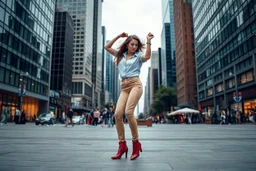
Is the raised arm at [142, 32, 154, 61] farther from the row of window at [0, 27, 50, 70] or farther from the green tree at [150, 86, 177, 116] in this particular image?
the green tree at [150, 86, 177, 116]

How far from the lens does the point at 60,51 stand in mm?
79000

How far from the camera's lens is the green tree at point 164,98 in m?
81.6

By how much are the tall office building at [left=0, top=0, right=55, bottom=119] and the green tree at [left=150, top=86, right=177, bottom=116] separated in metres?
43.5

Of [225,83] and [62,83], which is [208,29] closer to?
[225,83]

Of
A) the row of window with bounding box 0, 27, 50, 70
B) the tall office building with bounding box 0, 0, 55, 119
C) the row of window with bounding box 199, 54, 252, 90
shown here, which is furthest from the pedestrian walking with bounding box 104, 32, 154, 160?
the row of window with bounding box 0, 27, 50, 70

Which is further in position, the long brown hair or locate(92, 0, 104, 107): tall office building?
locate(92, 0, 104, 107): tall office building

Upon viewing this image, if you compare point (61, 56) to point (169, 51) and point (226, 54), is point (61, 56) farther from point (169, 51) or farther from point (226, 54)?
point (169, 51)

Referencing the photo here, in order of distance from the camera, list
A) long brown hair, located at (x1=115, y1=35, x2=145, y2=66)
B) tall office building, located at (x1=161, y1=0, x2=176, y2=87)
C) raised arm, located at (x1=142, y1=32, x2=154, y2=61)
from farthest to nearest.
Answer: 1. tall office building, located at (x1=161, y1=0, x2=176, y2=87)
2. long brown hair, located at (x1=115, y1=35, x2=145, y2=66)
3. raised arm, located at (x1=142, y1=32, x2=154, y2=61)

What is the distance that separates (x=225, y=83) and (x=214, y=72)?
6646mm

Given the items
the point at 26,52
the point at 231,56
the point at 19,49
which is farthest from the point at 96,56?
the point at 231,56

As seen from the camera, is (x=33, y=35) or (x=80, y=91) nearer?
(x=33, y=35)

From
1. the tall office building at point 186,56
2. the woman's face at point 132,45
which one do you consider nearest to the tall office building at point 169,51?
the tall office building at point 186,56

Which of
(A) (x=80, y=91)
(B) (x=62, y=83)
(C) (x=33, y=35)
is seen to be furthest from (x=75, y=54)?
(C) (x=33, y=35)

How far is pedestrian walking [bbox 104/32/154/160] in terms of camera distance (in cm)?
364
